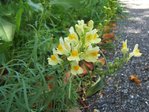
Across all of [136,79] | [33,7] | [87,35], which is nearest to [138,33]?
[136,79]

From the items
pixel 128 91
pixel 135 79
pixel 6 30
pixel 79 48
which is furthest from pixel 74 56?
pixel 135 79

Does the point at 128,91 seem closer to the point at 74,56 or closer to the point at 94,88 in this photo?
the point at 94,88

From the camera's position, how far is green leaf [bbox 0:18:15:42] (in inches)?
88.1

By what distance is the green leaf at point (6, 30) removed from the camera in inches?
88.1

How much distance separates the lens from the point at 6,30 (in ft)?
7.52

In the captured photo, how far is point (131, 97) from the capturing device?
245 cm

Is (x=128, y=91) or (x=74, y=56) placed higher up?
(x=74, y=56)

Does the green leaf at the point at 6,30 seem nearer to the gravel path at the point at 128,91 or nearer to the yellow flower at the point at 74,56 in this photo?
the gravel path at the point at 128,91

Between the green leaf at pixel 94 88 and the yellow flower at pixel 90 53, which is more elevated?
the yellow flower at pixel 90 53

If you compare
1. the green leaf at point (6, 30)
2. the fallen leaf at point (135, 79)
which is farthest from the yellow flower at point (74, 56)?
the fallen leaf at point (135, 79)

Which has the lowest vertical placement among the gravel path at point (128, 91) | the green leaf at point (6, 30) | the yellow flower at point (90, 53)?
the gravel path at point (128, 91)

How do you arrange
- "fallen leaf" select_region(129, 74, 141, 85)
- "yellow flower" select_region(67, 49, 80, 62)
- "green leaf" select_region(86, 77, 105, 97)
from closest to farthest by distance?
"yellow flower" select_region(67, 49, 80, 62), "green leaf" select_region(86, 77, 105, 97), "fallen leaf" select_region(129, 74, 141, 85)

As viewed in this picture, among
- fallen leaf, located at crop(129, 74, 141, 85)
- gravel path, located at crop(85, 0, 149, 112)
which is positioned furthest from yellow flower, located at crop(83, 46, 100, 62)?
fallen leaf, located at crop(129, 74, 141, 85)

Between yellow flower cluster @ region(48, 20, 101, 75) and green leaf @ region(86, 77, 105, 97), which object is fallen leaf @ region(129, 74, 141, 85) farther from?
yellow flower cluster @ region(48, 20, 101, 75)
